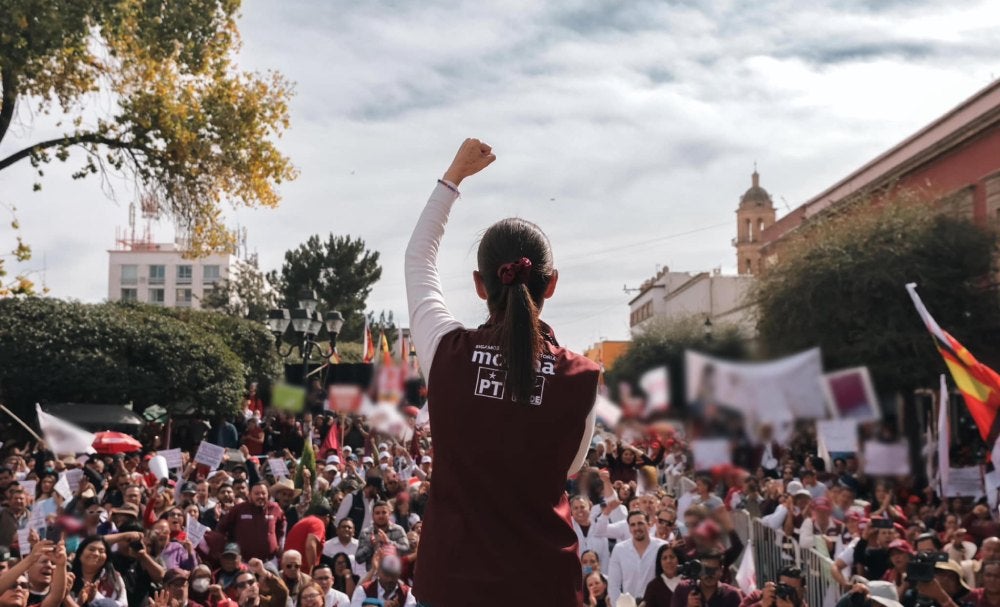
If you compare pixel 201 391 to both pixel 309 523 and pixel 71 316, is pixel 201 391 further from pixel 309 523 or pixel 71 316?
pixel 309 523

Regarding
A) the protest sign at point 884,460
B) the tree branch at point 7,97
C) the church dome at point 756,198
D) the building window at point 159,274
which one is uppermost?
the church dome at point 756,198

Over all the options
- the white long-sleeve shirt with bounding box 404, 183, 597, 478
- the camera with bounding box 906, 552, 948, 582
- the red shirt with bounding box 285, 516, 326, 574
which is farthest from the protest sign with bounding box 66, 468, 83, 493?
the white long-sleeve shirt with bounding box 404, 183, 597, 478

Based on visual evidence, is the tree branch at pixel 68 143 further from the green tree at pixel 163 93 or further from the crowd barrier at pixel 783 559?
the crowd barrier at pixel 783 559

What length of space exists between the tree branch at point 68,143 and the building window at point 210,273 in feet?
351

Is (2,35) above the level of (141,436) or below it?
above

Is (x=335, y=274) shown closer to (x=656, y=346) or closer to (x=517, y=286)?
(x=656, y=346)

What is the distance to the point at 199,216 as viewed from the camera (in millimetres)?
17016

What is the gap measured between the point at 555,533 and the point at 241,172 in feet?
50.9


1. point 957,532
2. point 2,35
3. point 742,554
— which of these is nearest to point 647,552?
point 742,554

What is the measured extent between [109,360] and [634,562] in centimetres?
1883

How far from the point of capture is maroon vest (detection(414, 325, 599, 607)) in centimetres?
194

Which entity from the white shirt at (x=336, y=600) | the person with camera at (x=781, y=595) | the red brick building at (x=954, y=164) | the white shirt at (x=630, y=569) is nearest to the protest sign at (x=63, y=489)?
the white shirt at (x=336, y=600)

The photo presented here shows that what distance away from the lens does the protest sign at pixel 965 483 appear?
40.8 ft

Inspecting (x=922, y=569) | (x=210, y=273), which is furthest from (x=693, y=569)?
(x=210, y=273)
